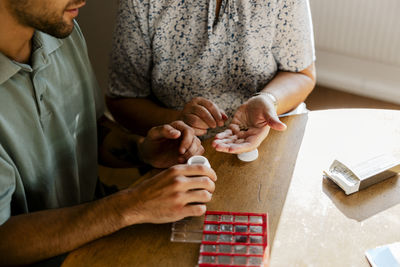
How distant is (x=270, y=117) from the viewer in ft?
3.59

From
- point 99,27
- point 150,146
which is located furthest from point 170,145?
point 99,27

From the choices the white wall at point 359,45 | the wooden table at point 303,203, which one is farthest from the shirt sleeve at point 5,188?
the white wall at point 359,45

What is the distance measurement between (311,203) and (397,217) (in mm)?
194

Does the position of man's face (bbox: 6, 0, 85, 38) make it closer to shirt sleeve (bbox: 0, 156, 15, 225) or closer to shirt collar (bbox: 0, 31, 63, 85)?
shirt collar (bbox: 0, 31, 63, 85)

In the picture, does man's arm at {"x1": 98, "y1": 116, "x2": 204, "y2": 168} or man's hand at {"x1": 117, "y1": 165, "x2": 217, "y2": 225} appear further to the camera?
man's arm at {"x1": 98, "y1": 116, "x2": 204, "y2": 168}

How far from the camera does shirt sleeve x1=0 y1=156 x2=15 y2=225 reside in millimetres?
892

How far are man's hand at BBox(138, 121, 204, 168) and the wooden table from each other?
0.19 ft

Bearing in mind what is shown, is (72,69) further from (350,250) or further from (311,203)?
(350,250)

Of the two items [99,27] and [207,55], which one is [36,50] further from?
[99,27]

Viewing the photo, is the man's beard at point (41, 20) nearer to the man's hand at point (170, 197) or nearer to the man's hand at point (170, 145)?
the man's hand at point (170, 145)

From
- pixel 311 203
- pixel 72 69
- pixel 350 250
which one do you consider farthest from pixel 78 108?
pixel 350 250

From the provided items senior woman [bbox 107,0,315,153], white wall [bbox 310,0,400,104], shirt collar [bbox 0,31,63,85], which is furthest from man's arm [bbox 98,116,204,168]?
white wall [bbox 310,0,400,104]

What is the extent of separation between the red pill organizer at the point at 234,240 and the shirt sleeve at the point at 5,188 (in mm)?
450

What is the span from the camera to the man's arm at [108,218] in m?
0.88
